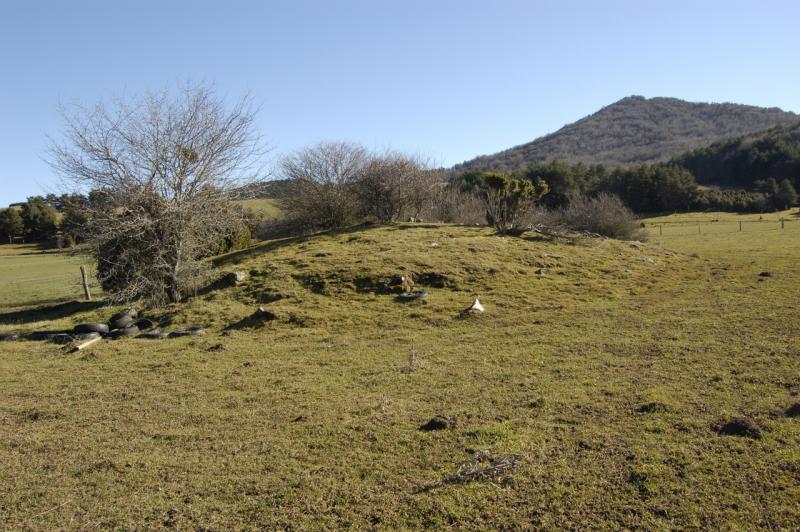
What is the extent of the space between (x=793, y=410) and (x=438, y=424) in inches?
163

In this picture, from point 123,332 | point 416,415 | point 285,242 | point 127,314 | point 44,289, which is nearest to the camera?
point 416,415

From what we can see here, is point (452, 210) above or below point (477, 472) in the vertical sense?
above

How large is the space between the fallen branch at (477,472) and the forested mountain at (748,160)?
88.0 m

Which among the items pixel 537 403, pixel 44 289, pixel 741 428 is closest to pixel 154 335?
pixel 537 403

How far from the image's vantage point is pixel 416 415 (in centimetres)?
658

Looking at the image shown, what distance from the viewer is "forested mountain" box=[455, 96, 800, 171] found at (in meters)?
149

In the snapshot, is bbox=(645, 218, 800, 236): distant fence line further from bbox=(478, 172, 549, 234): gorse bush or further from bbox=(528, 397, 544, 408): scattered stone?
bbox=(528, 397, 544, 408): scattered stone

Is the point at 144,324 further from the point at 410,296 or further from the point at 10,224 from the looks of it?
the point at 10,224

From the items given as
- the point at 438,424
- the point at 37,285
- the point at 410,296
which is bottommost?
the point at 438,424

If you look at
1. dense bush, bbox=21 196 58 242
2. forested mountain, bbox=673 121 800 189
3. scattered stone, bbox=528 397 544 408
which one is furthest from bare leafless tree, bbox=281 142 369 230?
forested mountain, bbox=673 121 800 189

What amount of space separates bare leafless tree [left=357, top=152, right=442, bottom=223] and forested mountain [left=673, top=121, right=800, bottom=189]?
223ft

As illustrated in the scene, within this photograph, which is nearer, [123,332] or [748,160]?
[123,332]

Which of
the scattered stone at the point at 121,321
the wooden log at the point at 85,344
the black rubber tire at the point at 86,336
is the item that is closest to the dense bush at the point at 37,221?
the scattered stone at the point at 121,321

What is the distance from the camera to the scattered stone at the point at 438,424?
19.9ft
